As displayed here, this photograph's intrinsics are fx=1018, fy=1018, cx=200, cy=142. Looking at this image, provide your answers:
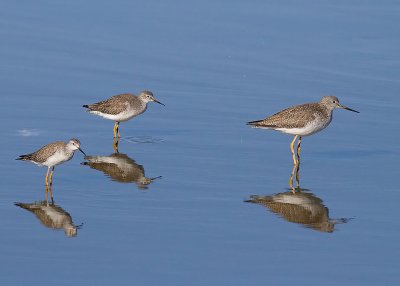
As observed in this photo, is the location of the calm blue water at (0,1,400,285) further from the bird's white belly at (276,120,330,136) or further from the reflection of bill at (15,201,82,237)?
the bird's white belly at (276,120,330,136)

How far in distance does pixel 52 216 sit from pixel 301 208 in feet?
10.4

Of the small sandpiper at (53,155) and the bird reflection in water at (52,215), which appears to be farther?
the small sandpiper at (53,155)

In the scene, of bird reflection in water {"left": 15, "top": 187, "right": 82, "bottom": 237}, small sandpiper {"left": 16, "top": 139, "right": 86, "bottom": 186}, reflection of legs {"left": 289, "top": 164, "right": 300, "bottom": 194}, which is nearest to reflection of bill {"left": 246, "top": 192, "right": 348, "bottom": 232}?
reflection of legs {"left": 289, "top": 164, "right": 300, "bottom": 194}

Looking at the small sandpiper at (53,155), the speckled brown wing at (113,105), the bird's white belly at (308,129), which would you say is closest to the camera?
the small sandpiper at (53,155)

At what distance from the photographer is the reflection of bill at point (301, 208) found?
12383 mm

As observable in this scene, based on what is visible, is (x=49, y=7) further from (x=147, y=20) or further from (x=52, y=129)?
(x=52, y=129)

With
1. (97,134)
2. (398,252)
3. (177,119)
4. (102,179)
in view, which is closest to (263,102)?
(177,119)

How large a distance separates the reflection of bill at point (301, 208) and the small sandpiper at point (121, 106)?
4150 mm

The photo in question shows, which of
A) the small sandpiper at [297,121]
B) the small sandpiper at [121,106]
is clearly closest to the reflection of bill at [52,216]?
the small sandpiper at [121,106]

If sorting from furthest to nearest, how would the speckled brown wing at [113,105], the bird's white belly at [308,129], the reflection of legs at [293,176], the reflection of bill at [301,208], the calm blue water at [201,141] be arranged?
the speckled brown wing at [113,105]
the bird's white belly at [308,129]
the reflection of legs at [293,176]
the reflection of bill at [301,208]
the calm blue water at [201,141]

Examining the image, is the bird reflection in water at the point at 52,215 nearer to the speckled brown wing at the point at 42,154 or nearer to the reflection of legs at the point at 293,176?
the speckled brown wing at the point at 42,154

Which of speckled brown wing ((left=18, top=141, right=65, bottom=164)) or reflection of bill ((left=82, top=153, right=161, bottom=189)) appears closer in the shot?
speckled brown wing ((left=18, top=141, right=65, bottom=164))

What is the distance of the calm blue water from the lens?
1090cm

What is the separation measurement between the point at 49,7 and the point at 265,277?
14.4 meters
